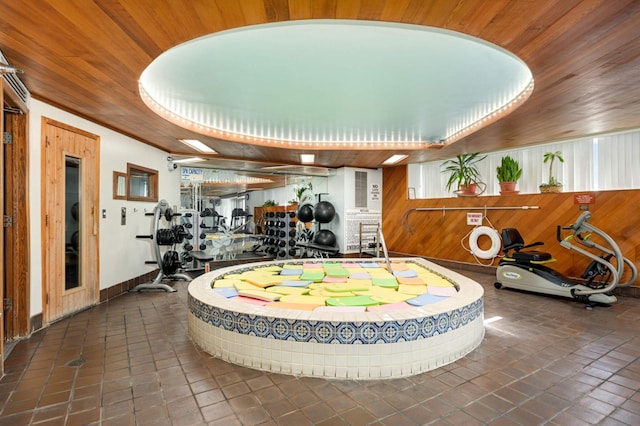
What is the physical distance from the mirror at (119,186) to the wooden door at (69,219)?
0.38 meters

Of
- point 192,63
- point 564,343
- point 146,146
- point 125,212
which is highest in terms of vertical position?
point 192,63

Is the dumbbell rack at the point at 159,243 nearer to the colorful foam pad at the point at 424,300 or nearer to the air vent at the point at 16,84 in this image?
the air vent at the point at 16,84

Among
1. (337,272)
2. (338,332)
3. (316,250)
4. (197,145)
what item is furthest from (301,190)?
(338,332)

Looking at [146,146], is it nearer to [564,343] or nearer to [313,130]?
[313,130]

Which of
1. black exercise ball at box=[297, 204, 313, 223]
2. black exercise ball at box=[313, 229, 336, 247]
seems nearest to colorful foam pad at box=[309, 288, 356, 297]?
black exercise ball at box=[313, 229, 336, 247]

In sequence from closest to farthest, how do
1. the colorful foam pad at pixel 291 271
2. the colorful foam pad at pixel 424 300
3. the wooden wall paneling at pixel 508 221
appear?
the colorful foam pad at pixel 424 300 → the colorful foam pad at pixel 291 271 → the wooden wall paneling at pixel 508 221

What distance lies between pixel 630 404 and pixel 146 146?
6642mm

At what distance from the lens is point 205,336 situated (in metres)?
2.75

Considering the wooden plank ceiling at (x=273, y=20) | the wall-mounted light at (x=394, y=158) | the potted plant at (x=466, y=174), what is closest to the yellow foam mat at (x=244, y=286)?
the wooden plank ceiling at (x=273, y=20)

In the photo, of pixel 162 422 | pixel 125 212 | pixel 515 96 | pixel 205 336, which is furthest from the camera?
pixel 125 212

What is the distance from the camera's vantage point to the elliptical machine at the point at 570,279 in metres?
4.21

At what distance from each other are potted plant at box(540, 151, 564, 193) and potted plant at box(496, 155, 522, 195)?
46 centimetres

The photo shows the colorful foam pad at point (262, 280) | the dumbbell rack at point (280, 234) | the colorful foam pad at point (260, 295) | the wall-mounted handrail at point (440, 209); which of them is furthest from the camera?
the dumbbell rack at point (280, 234)

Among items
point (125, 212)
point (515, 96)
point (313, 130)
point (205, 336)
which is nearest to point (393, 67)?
point (515, 96)
